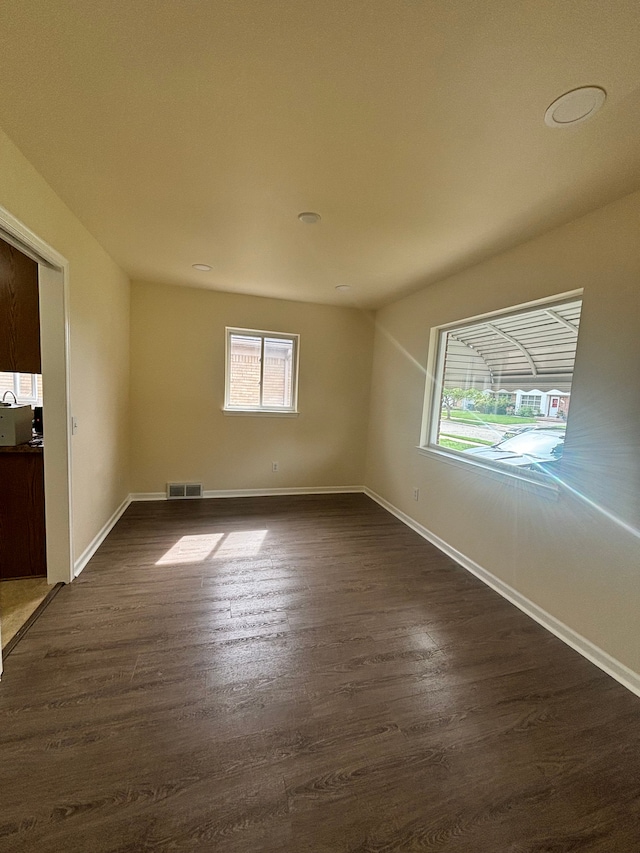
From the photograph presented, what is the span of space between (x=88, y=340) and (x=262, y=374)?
6.74 feet

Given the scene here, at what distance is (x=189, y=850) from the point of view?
1028mm

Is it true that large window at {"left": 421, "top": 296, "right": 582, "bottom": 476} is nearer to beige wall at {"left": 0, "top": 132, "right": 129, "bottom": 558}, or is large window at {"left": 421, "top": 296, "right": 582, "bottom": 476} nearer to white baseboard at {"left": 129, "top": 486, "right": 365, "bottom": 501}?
white baseboard at {"left": 129, "top": 486, "right": 365, "bottom": 501}

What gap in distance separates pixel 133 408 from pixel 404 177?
11.7 feet

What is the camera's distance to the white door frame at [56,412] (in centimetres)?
210

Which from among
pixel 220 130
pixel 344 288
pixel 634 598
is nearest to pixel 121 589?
pixel 220 130

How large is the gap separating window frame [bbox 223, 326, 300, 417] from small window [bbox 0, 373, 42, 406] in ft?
5.92

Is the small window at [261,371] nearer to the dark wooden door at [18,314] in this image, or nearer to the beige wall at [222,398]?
the beige wall at [222,398]

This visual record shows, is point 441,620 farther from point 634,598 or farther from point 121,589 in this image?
point 121,589

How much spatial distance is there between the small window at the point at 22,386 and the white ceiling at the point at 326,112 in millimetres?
1702

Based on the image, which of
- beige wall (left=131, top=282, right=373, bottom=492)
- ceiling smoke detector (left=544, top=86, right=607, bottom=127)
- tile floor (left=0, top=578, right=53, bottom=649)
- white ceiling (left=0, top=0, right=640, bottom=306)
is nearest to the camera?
white ceiling (left=0, top=0, right=640, bottom=306)

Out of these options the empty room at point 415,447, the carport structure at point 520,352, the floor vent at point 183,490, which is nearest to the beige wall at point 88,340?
the empty room at point 415,447

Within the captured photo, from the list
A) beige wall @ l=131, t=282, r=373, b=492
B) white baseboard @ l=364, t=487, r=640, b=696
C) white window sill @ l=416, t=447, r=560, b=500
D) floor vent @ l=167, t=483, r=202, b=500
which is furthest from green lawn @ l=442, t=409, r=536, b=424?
floor vent @ l=167, t=483, r=202, b=500

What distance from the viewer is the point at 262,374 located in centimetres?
434

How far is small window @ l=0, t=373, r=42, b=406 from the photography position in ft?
10.1
